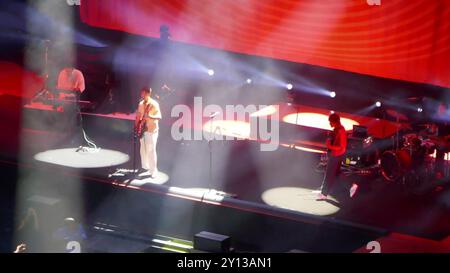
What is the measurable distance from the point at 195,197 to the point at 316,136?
2949 mm

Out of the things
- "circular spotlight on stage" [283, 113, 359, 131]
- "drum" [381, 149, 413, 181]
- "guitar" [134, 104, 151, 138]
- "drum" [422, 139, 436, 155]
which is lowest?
"drum" [381, 149, 413, 181]

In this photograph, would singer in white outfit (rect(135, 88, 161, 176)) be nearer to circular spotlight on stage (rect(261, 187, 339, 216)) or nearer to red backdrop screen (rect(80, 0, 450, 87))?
circular spotlight on stage (rect(261, 187, 339, 216))

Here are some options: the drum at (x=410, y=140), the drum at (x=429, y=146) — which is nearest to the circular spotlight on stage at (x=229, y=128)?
the drum at (x=410, y=140)

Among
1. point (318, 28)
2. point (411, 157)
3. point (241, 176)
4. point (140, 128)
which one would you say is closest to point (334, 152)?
point (411, 157)

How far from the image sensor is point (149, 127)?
9.09m

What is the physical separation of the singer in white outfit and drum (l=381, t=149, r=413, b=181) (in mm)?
3530

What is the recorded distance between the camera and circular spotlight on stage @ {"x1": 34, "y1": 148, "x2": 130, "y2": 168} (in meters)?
9.88

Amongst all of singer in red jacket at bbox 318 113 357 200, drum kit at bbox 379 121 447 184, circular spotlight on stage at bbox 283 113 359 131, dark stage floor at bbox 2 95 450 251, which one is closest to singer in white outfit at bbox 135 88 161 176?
dark stage floor at bbox 2 95 450 251

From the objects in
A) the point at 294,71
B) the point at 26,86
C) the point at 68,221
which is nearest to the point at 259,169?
the point at 294,71

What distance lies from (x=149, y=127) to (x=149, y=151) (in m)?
0.39

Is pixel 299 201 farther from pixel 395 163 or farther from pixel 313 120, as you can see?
pixel 313 120

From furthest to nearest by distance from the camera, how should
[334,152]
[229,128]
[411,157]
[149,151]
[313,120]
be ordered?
[229,128] < [313,120] < [149,151] < [411,157] < [334,152]

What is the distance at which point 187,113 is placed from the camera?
37.9ft

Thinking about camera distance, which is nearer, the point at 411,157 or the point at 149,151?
the point at 411,157
